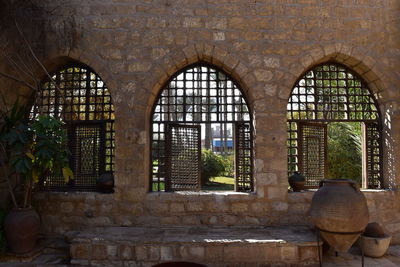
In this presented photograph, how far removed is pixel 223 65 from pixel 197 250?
8.75ft

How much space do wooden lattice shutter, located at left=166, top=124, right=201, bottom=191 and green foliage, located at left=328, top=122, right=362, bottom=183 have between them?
516cm

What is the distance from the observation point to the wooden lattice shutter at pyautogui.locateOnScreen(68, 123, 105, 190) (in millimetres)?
4828

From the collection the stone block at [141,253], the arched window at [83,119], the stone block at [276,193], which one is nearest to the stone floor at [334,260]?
the stone block at [141,253]

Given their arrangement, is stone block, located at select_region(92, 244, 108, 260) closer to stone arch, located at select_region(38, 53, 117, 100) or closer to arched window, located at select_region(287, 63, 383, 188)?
stone arch, located at select_region(38, 53, 117, 100)

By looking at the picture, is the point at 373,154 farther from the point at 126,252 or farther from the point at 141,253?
the point at 126,252

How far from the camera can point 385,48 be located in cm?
470

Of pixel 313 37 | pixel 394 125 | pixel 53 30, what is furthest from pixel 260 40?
pixel 53 30

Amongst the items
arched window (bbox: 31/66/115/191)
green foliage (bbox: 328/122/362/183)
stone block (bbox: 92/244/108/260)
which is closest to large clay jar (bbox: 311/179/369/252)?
stone block (bbox: 92/244/108/260)

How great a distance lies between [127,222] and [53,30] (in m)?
3.13

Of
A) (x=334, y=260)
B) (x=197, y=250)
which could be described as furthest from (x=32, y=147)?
(x=334, y=260)

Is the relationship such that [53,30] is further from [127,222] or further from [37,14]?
[127,222]

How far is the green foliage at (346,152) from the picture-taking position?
8547mm

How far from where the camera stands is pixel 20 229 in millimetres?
3844

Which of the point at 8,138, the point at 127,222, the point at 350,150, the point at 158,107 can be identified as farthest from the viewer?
the point at 350,150
